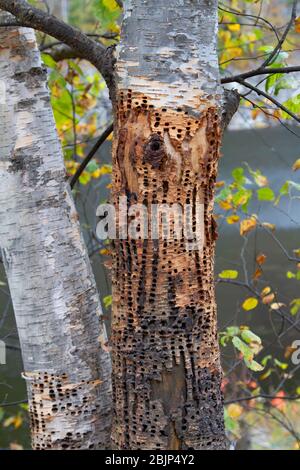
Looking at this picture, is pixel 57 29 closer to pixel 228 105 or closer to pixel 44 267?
pixel 228 105

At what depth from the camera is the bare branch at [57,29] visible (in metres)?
1.14

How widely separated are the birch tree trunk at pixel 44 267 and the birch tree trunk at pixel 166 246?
186 millimetres

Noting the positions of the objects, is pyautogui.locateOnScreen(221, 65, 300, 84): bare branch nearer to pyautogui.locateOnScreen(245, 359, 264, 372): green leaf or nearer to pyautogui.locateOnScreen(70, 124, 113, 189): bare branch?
pyautogui.locateOnScreen(70, 124, 113, 189): bare branch

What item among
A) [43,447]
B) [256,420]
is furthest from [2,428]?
[43,447]

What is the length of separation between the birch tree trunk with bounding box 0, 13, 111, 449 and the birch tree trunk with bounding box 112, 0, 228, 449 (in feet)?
0.61

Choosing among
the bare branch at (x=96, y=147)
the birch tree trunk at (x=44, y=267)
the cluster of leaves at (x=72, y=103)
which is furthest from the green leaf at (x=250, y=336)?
the cluster of leaves at (x=72, y=103)

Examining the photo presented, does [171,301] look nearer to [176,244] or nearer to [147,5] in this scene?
[176,244]

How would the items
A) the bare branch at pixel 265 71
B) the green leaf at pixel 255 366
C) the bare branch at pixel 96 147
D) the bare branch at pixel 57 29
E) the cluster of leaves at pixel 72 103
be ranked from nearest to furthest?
1. the bare branch at pixel 57 29
2. the bare branch at pixel 265 71
3. the bare branch at pixel 96 147
4. the green leaf at pixel 255 366
5. the cluster of leaves at pixel 72 103

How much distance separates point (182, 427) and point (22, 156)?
67 cm

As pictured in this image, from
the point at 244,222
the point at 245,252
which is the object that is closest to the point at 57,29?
the point at 244,222

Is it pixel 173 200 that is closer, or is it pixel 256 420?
pixel 173 200

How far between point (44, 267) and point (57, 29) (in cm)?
50

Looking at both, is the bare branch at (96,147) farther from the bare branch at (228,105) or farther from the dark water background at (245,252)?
the dark water background at (245,252)
